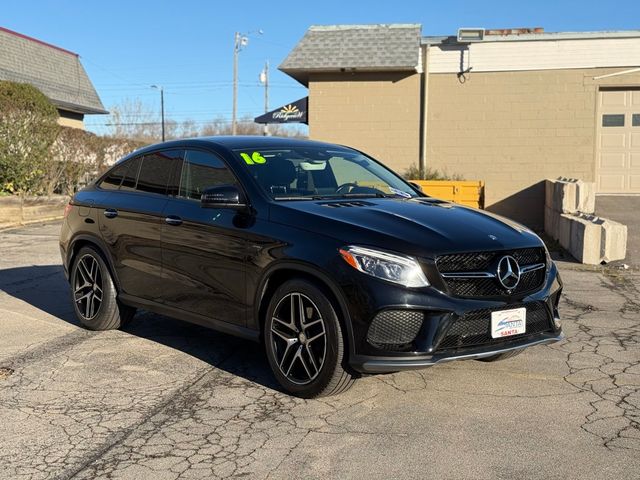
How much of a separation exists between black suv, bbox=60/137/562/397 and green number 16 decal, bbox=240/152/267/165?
14 millimetres

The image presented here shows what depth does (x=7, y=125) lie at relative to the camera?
575 inches

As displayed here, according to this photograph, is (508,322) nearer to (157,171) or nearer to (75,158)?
(157,171)

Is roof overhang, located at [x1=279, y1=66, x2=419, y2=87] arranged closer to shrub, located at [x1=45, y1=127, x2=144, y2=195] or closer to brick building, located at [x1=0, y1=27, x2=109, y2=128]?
shrub, located at [x1=45, y1=127, x2=144, y2=195]

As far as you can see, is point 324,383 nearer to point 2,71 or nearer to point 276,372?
point 276,372

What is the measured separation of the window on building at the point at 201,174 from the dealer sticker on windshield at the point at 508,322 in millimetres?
2078

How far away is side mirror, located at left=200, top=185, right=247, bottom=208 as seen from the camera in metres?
4.71

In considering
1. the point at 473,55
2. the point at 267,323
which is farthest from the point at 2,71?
the point at 267,323

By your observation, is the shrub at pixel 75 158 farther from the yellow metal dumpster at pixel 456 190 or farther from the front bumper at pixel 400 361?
the front bumper at pixel 400 361

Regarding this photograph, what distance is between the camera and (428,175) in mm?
15945

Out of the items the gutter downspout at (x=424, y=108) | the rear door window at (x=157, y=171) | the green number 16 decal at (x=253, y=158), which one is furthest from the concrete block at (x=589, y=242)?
the gutter downspout at (x=424, y=108)

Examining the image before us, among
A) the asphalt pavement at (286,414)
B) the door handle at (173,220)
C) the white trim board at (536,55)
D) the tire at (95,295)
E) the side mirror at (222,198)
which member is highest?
the white trim board at (536,55)

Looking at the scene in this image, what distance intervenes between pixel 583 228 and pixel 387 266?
6.61 m

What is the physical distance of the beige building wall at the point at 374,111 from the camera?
16.6 meters

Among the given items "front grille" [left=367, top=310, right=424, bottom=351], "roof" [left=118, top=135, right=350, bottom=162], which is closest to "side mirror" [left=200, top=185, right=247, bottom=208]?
"roof" [left=118, top=135, right=350, bottom=162]
